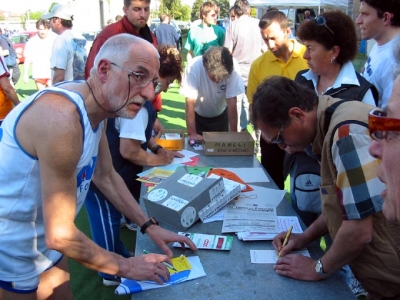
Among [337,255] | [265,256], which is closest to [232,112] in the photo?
[265,256]

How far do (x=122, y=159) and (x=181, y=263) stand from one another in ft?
3.86

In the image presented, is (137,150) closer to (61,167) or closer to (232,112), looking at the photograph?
(61,167)

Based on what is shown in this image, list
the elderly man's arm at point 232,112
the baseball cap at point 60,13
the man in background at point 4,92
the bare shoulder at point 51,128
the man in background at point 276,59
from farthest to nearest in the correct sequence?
the baseball cap at point 60,13
the man in background at point 4,92
the elderly man's arm at point 232,112
the man in background at point 276,59
the bare shoulder at point 51,128

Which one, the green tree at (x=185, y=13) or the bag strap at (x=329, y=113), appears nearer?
the bag strap at (x=329, y=113)

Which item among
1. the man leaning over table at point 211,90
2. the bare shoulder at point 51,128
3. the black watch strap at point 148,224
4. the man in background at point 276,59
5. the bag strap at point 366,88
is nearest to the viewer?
the bare shoulder at point 51,128

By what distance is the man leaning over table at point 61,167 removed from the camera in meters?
1.31

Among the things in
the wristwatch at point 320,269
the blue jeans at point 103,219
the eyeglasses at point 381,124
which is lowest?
the blue jeans at point 103,219

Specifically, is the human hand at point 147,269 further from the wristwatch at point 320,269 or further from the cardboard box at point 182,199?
the wristwatch at point 320,269

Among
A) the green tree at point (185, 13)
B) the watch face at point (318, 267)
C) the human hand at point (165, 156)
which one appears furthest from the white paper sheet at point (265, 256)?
the green tree at point (185, 13)

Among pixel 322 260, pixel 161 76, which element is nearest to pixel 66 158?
pixel 322 260

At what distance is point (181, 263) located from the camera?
1618mm

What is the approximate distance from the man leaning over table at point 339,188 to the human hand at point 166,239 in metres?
0.38

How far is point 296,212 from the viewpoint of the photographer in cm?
212

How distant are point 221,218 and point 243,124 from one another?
424cm
